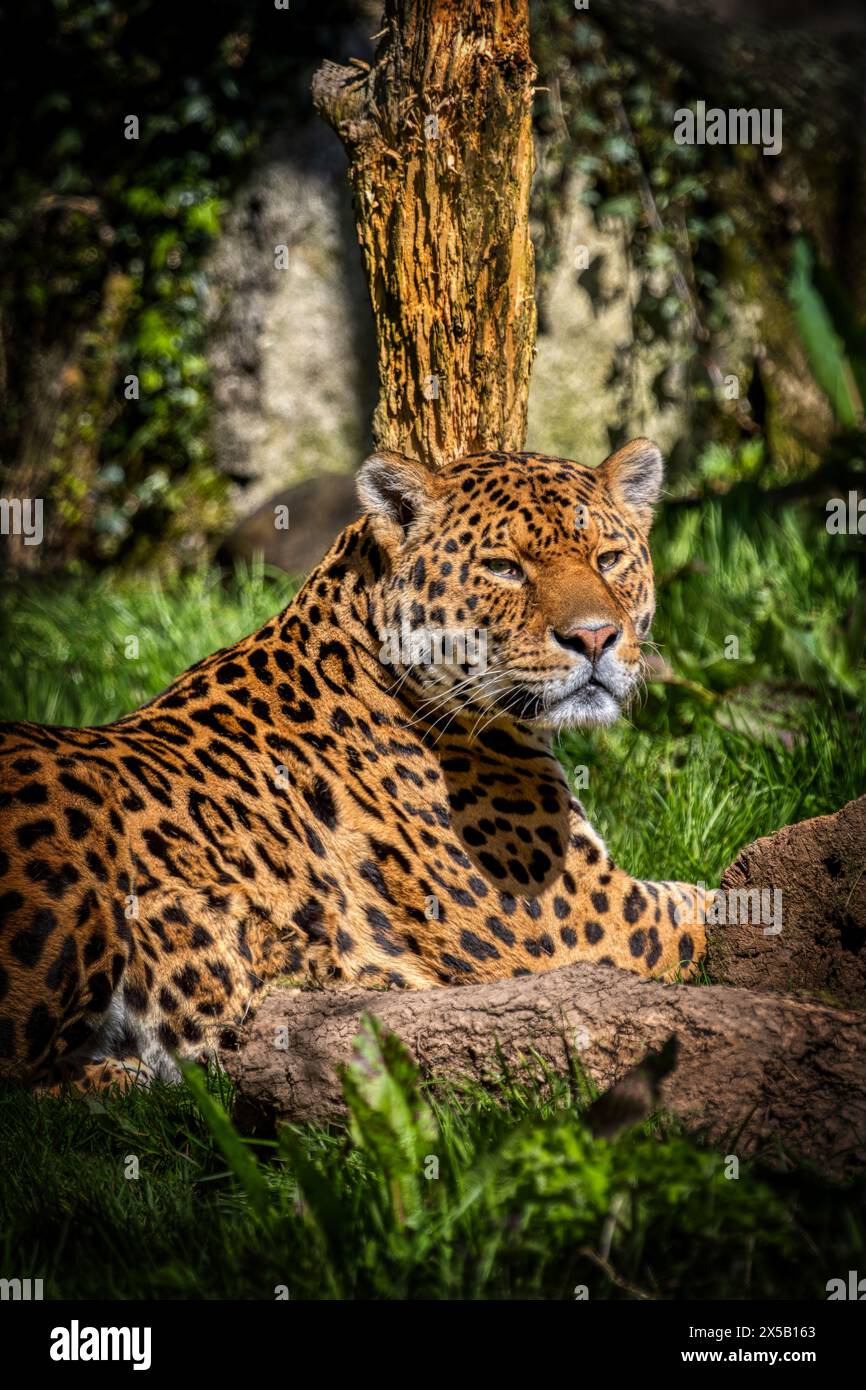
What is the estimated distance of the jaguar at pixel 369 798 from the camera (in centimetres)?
451

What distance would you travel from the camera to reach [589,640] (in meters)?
4.69

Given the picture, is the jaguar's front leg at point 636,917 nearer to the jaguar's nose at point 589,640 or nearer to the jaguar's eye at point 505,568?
the jaguar's nose at point 589,640

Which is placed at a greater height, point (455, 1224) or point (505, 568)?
point (505, 568)

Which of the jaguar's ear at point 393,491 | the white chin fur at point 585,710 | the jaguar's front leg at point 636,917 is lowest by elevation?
the jaguar's front leg at point 636,917

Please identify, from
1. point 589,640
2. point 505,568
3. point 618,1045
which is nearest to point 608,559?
point 505,568

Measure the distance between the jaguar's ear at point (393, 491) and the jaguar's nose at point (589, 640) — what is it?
74 centimetres

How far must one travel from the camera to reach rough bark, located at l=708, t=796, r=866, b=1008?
4719mm

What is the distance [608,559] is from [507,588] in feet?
1.41

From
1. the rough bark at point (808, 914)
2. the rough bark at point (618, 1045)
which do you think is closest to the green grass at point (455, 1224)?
the rough bark at point (618, 1045)

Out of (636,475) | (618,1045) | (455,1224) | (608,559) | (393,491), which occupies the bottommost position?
(455,1224)

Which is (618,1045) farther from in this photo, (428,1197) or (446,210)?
(446,210)

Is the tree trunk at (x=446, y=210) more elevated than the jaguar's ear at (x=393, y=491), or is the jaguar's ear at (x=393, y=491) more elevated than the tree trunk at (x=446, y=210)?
the tree trunk at (x=446, y=210)

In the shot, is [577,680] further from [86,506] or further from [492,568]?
[86,506]

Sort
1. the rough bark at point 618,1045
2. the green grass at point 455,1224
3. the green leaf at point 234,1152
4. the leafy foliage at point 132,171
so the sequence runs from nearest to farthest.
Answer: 1. the green grass at point 455,1224
2. the green leaf at point 234,1152
3. the rough bark at point 618,1045
4. the leafy foliage at point 132,171
